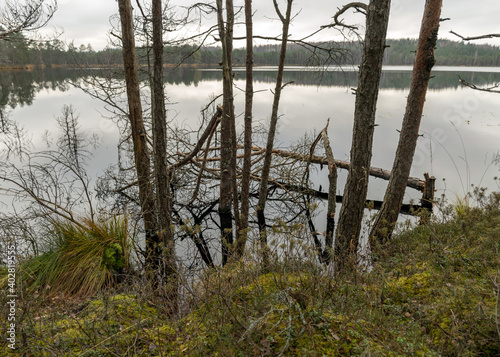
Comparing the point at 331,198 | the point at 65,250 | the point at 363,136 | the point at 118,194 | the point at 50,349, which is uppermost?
the point at 363,136

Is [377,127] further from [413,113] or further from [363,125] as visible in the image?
[363,125]

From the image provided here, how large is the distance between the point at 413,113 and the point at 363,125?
1836mm

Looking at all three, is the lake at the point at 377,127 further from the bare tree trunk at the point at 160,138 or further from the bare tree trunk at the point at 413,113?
the bare tree trunk at the point at 160,138

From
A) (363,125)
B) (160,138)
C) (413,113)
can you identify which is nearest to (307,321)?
(363,125)

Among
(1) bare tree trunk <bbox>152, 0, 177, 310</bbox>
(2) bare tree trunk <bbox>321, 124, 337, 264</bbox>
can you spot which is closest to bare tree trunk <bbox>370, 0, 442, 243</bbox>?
(2) bare tree trunk <bbox>321, 124, 337, 264</bbox>

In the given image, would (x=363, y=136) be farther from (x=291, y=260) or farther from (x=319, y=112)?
(x=319, y=112)

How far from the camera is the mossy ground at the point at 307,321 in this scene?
7.27ft

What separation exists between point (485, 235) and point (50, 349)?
209 inches

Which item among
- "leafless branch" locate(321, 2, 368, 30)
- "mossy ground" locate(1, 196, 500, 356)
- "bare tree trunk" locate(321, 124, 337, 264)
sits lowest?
"bare tree trunk" locate(321, 124, 337, 264)

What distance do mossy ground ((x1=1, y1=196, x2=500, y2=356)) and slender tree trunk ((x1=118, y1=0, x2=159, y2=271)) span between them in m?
2.56

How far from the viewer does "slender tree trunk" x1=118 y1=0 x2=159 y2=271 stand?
562 centimetres

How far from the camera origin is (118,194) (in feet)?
37.7

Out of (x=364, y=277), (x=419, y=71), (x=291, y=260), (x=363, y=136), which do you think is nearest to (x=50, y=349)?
(x=291, y=260)

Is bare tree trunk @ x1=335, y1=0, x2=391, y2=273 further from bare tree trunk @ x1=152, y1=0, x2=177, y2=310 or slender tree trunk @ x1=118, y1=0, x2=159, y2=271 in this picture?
slender tree trunk @ x1=118, y1=0, x2=159, y2=271
